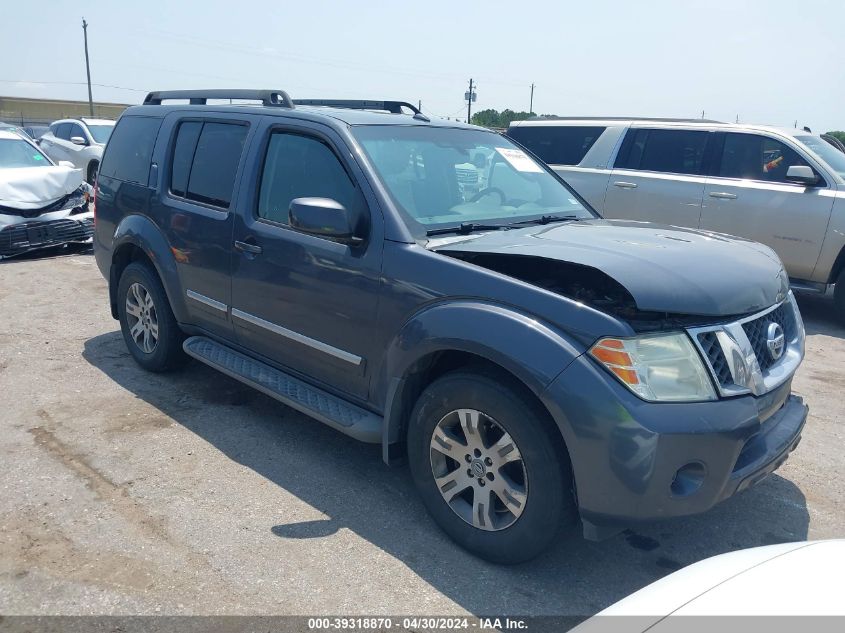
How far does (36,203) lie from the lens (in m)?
9.51

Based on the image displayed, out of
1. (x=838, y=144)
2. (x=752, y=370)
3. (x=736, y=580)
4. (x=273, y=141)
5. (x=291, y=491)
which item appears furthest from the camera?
(x=838, y=144)

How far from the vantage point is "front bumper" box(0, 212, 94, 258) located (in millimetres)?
9172

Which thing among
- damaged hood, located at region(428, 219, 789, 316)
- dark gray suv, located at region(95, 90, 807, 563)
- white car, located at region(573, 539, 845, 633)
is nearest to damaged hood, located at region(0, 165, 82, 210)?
dark gray suv, located at region(95, 90, 807, 563)

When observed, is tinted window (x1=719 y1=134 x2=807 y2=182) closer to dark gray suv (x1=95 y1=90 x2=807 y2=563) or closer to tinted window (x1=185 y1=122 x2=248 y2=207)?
dark gray suv (x1=95 y1=90 x2=807 y2=563)

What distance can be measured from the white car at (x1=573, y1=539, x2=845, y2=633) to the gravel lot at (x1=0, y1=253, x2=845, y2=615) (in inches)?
36.1

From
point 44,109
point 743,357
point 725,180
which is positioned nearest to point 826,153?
point 725,180

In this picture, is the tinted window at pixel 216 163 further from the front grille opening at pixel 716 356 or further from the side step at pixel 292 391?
the front grille opening at pixel 716 356

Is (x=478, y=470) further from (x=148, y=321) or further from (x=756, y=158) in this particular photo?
(x=756, y=158)

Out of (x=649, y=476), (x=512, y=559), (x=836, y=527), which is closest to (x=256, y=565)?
(x=512, y=559)

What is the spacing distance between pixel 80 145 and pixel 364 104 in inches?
482

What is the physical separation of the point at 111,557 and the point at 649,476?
2260 millimetres

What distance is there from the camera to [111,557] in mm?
3113

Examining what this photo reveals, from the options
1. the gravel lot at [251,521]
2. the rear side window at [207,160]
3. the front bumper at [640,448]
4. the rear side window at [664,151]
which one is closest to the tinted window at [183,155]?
the rear side window at [207,160]

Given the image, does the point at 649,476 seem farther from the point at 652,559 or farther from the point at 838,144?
the point at 838,144
